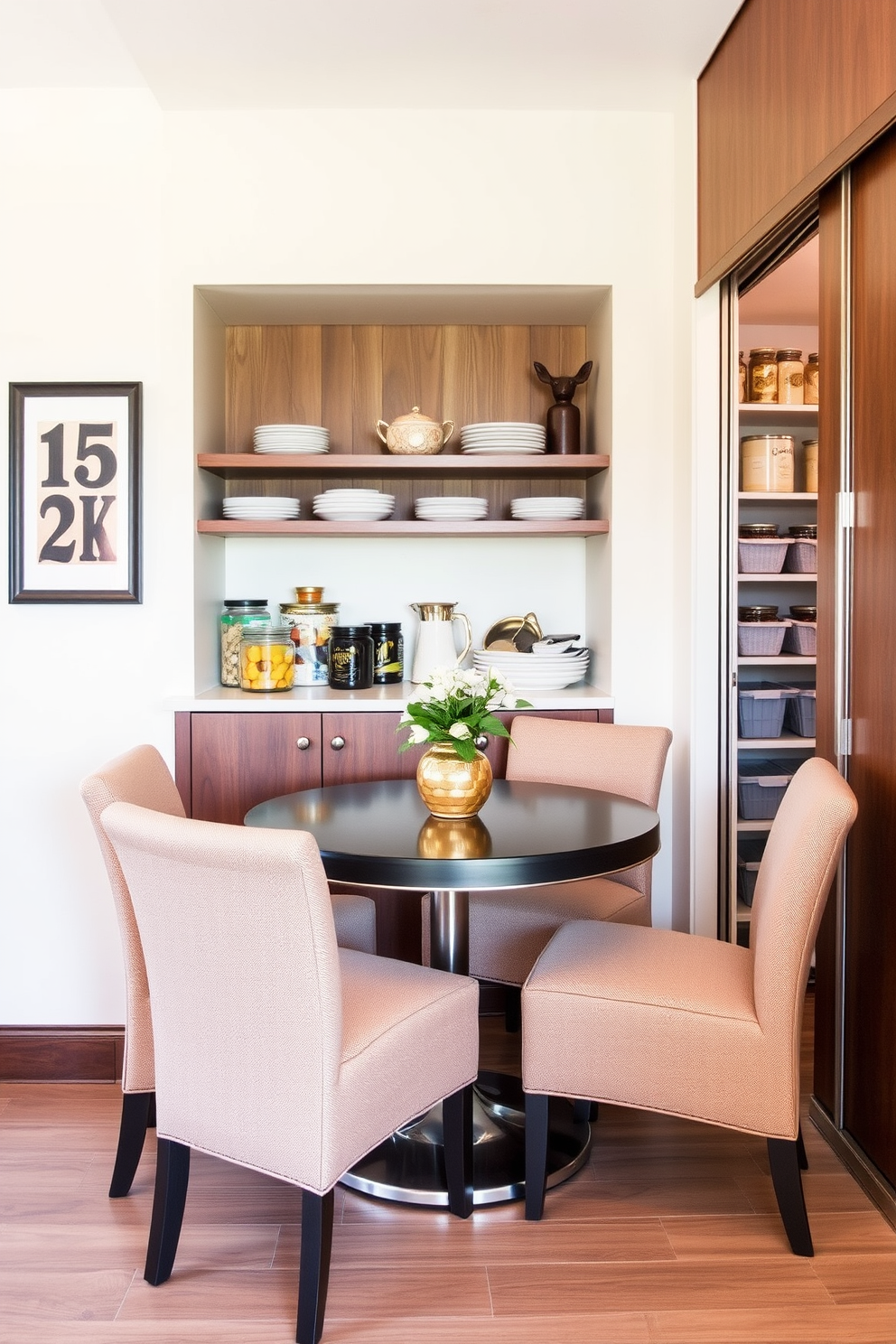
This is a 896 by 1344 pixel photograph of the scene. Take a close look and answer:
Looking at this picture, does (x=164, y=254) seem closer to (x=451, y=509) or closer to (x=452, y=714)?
(x=451, y=509)

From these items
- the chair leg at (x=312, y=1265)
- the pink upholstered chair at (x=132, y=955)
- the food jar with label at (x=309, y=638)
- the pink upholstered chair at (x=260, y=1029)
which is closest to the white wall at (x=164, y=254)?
the food jar with label at (x=309, y=638)

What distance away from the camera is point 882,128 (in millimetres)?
1922

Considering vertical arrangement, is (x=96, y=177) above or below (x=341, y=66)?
below

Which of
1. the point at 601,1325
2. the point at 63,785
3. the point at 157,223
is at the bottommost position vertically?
the point at 601,1325

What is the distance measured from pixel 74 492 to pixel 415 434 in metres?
0.98

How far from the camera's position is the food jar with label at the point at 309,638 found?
10.8ft

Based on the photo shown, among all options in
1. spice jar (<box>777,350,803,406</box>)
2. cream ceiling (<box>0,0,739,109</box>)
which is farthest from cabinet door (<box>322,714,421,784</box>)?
cream ceiling (<box>0,0,739,109</box>)

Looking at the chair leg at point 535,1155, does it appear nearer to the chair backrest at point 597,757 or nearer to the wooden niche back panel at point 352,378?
the chair backrest at point 597,757

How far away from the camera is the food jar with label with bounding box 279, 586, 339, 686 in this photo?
3.29 m

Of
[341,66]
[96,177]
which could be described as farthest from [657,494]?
[96,177]

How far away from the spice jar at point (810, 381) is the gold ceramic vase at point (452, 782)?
62.3 inches

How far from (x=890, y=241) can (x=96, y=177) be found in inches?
83.6

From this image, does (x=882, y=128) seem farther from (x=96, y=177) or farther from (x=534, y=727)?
(x=96, y=177)

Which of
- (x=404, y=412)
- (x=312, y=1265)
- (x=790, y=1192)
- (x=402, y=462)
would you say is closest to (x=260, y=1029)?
(x=312, y=1265)
